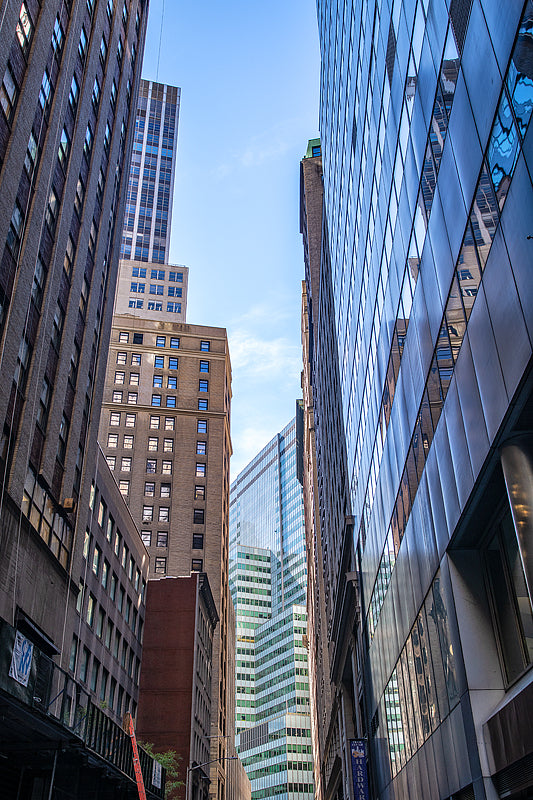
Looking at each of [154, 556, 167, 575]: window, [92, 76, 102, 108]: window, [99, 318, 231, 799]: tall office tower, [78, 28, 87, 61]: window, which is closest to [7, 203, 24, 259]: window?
[78, 28, 87, 61]: window

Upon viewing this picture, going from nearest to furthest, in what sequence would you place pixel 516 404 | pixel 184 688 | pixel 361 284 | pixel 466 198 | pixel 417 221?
pixel 516 404 → pixel 466 198 → pixel 417 221 → pixel 361 284 → pixel 184 688

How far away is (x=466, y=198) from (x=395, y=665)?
2161 centimetres

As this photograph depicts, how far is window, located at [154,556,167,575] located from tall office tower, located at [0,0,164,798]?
159ft

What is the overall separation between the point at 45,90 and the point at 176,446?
72366 millimetres

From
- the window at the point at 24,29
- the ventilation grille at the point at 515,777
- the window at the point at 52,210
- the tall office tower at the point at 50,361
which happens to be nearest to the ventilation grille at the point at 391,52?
the tall office tower at the point at 50,361

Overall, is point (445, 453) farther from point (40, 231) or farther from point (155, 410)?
point (155, 410)

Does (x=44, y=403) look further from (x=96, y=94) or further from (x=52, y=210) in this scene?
(x=96, y=94)

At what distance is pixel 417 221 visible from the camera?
82.4 feet

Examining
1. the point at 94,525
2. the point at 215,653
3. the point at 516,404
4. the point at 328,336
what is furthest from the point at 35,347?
the point at 215,653

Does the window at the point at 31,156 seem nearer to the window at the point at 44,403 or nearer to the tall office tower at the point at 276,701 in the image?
the window at the point at 44,403

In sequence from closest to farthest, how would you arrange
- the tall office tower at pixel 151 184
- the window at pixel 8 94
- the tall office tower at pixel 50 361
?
the tall office tower at pixel 50 361 < the window at pixel 8 94 < the tall office tower at pixel 151 184

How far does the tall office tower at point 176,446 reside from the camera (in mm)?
94062

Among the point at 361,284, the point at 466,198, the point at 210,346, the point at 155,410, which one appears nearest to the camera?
the point at 466,198

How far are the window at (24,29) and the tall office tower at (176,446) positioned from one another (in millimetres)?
70189
